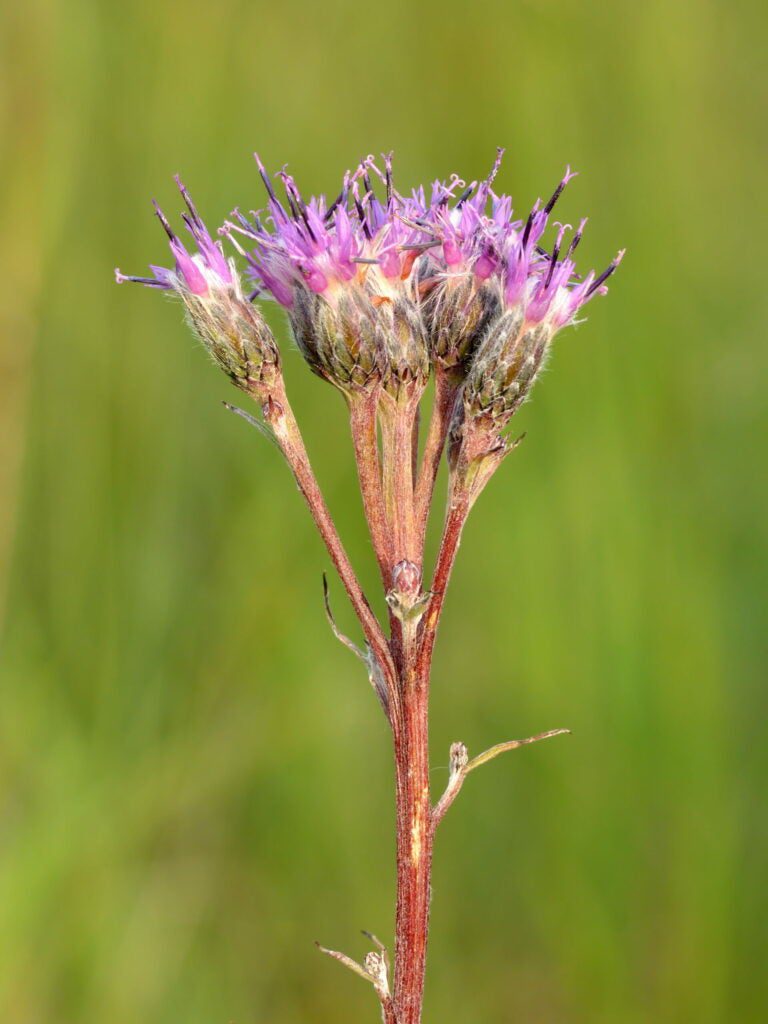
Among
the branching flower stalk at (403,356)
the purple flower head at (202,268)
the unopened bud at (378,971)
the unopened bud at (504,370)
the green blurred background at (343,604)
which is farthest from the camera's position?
the green blurred background at (343,604)

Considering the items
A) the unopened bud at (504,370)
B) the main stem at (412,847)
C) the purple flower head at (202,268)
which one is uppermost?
the purple flower head at (202,268)

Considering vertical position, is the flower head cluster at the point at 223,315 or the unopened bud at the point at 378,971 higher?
the flower head cluster at the point at 223,315

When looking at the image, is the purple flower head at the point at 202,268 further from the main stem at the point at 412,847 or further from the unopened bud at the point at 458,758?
the unopened bud at the point at 458,758

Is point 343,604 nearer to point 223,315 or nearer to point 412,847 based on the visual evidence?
point 223,315

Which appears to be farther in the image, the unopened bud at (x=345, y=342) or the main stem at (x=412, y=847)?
the unopened bud at (x=345, y=342)

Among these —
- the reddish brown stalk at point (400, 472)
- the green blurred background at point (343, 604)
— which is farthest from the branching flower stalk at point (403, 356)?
the green blurred background at point (343, 604)

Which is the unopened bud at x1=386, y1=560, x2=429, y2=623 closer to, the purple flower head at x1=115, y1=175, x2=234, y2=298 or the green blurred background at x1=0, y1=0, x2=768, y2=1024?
the purple flower head at x1=115, y1=175, x2=234, y2=298

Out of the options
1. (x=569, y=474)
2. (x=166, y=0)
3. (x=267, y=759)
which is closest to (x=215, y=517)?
(x=267, y=759)
